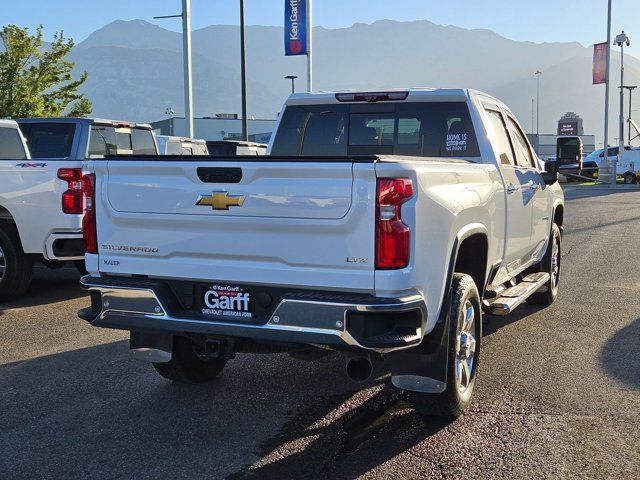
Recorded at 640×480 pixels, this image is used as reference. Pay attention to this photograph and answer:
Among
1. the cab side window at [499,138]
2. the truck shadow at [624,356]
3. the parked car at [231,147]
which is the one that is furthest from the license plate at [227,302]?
the parked car at [231,147]

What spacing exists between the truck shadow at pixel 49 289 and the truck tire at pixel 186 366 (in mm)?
3651

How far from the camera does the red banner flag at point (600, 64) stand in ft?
144

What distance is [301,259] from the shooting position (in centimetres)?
366

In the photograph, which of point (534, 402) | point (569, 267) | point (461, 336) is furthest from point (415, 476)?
point (569, 267)

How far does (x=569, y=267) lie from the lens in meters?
10.5

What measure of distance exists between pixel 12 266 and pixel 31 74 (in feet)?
51.7

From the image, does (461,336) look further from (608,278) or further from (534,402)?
(608,278)

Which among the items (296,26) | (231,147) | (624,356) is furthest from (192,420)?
(296,26)

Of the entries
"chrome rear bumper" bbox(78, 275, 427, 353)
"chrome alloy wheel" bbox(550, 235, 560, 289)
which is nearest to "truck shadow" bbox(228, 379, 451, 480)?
"chrome rear bumper" bbox(78, 275, 427, 353)

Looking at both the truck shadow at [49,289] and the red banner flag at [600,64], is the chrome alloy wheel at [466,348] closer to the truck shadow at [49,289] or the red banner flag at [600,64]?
the truck shadow at [49,289]

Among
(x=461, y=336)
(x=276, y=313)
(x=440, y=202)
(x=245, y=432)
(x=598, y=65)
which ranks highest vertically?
(x=598, y=65)

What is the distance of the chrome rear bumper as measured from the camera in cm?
352

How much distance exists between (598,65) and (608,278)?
39.4 meters

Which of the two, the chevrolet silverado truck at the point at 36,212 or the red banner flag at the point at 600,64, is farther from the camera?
the red banner flag at the point at 600,64
